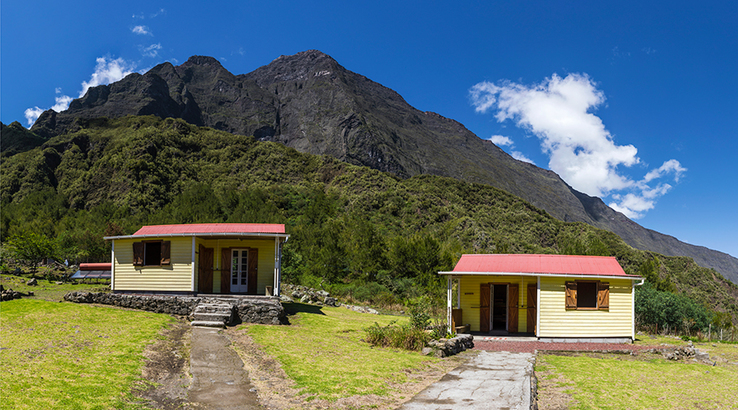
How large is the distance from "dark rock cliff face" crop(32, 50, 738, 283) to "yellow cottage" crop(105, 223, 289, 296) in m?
74.6

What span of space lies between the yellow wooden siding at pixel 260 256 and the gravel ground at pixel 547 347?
881 centimetres

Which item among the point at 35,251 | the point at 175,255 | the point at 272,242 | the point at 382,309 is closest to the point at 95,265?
the point at 35,251

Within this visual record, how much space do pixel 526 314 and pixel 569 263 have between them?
7.75ft

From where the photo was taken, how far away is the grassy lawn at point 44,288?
17.2 meters

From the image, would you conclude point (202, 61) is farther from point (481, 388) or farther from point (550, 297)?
point (481, 388)

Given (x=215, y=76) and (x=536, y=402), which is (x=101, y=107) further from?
(x=536, y=402)

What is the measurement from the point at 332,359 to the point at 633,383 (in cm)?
610

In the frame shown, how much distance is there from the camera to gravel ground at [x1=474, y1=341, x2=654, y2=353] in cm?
1330

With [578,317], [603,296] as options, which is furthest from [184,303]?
[603,296]

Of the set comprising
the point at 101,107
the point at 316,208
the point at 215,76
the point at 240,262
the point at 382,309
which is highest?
the point at 215,76

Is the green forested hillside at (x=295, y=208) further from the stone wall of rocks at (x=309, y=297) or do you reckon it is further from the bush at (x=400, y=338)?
the bush at (x=400, y=338)

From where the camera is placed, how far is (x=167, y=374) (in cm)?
845

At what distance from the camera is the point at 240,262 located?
18859 millimetres

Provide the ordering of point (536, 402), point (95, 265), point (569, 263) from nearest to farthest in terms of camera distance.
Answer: point (536, 402) < point (569, 263) < point (95, 265)
